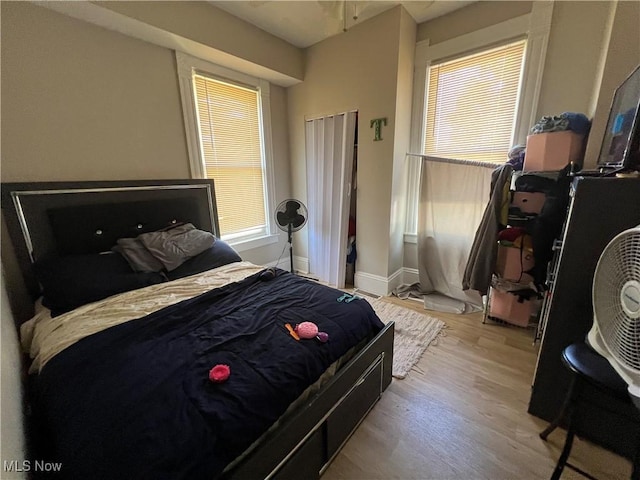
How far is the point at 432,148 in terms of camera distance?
2.79m

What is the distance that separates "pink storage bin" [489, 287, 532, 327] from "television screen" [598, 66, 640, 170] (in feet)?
3.78

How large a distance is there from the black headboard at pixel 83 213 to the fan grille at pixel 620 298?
9.07 feet

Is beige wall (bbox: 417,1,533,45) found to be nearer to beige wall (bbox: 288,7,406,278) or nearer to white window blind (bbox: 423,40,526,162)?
white window blind (bbox: 423,40,526,162)

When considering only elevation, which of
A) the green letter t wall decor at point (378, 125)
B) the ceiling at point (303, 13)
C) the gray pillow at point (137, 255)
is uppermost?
the ceiling at point (303, 13)

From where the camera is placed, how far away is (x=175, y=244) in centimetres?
205

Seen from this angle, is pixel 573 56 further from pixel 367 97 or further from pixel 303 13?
pixel 303 13

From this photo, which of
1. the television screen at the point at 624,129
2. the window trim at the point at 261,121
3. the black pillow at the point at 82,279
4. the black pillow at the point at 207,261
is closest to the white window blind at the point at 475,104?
the television screen at the point at 624,129

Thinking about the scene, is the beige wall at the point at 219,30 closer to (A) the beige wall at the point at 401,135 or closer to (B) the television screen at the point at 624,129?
(A) the beige wall at the point at 401,135

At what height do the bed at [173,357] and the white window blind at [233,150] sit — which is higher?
the white window blind at [233,150]

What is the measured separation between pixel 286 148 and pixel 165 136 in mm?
1475

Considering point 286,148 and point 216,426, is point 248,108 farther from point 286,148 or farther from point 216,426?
point 216,426

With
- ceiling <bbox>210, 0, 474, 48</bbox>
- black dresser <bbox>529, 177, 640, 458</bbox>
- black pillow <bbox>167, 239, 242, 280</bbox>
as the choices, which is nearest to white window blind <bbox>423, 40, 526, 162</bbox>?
ceiling <bbox>210, 0, 474, 48</bbox>

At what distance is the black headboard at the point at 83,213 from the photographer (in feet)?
5.59

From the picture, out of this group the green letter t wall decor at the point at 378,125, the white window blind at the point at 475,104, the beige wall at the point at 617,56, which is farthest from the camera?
the green letter t wall decor at the point at 378,125
